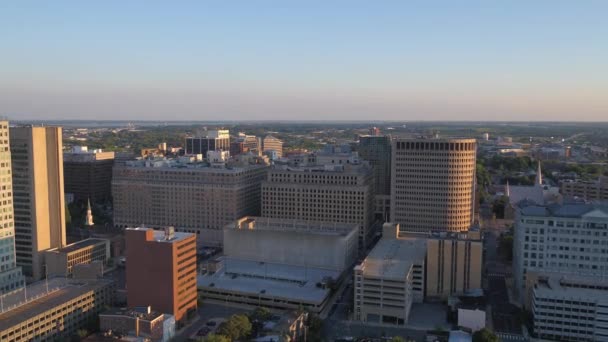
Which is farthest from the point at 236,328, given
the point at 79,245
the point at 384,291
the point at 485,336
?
the point at 79,245

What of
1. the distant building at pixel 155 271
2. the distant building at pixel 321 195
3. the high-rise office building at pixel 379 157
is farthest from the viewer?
the high-rise office building at pixel 379 157

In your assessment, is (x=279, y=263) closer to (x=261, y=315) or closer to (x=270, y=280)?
(x=270, y=280)

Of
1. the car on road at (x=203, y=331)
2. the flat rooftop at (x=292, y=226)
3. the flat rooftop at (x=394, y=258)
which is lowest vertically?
the car on road at (x=203, y=331)

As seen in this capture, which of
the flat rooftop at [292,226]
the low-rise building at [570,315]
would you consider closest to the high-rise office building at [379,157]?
the flat rooftop at [292,226]

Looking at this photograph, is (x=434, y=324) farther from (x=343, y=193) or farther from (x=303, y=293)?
(x=343, y=193)

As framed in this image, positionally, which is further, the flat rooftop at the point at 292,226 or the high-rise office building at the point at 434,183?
the high-rise office building at the point at 434,183

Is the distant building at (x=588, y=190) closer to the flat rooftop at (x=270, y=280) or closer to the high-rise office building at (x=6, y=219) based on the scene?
the flat rooftop at (x=270, y=280)
